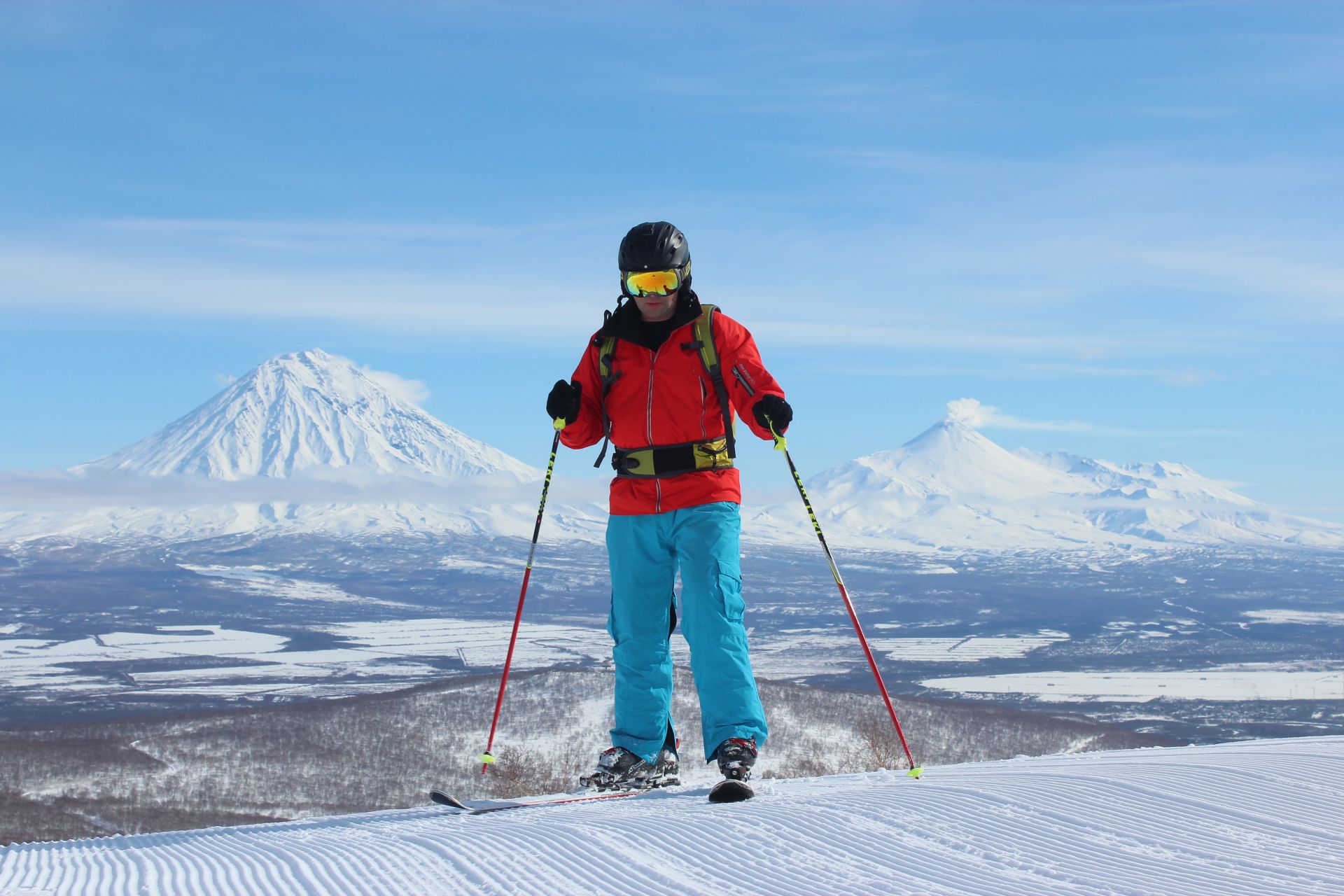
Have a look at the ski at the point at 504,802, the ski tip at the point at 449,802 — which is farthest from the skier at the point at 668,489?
the ski tip at the point at 449,802

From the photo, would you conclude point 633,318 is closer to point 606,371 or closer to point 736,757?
point 606,371

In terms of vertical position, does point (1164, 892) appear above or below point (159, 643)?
above

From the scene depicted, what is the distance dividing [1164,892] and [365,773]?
5836 cm

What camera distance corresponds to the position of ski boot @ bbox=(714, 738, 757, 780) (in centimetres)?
442

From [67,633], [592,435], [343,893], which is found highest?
[592,435]

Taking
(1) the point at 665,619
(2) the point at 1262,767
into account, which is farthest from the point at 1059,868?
(1) the point at 665,619

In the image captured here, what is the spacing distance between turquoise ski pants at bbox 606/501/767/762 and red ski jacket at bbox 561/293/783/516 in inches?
3.5

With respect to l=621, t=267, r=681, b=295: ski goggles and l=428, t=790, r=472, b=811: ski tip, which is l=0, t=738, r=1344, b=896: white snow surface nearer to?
l=428, t=790, r=472, b=811: ski tip

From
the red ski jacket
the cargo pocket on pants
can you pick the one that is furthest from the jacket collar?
the cargo pocket on pants

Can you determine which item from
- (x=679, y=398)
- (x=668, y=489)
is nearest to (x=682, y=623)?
(x=668, y=489)

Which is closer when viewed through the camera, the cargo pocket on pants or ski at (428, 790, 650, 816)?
ski at (428, 790, 650, 816)

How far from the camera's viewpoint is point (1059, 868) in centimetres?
268

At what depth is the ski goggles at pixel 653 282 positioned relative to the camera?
5035 mm

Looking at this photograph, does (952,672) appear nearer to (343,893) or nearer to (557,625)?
(557,625)
